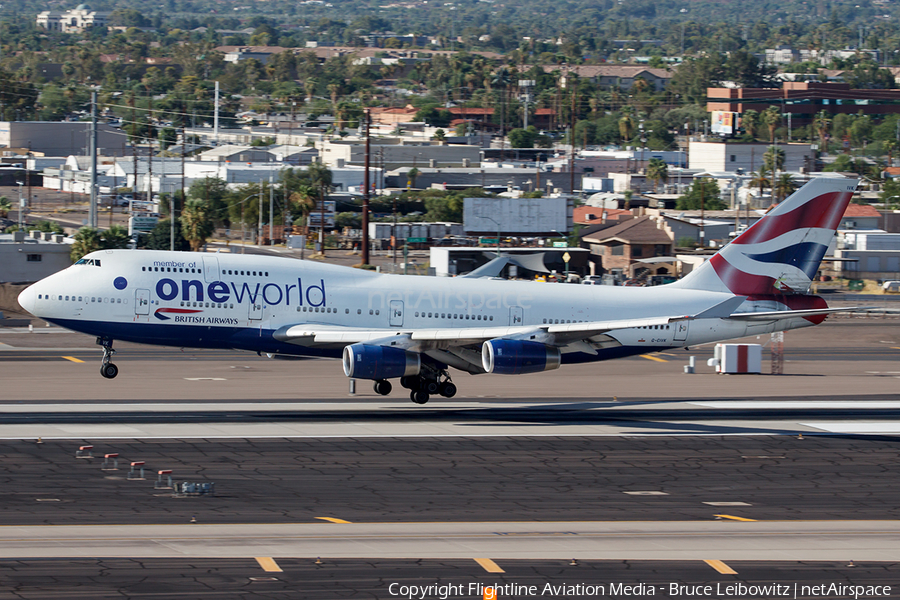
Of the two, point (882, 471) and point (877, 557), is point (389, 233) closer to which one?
point (882, 471)

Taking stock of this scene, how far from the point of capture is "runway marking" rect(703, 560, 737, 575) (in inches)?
1096

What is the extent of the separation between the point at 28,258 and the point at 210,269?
52790 mm

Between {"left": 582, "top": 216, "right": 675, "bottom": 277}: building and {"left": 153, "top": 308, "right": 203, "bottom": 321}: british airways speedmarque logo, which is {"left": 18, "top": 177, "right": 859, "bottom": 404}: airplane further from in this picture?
{"left": 582, "top": 216, "right": 675, "bottom": 277}: building

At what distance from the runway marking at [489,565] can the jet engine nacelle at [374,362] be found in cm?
1777

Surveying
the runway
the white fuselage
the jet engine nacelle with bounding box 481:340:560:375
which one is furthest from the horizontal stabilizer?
the jet engine nacelle with bounding box 481:340:560:375

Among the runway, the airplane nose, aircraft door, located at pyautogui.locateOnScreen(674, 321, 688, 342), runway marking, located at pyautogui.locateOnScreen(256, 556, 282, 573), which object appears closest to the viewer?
runway marking, located at pyautogui.locateOnScreen(256, 556, 282, 573)

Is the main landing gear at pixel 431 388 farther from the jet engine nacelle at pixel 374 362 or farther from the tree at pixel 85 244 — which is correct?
the tree at pixel 85 244

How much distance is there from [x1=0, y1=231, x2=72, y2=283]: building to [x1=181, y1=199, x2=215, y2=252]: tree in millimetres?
20032

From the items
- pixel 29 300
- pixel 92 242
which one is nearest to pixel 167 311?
pixel 29 300

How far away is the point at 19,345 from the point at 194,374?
55.0ft

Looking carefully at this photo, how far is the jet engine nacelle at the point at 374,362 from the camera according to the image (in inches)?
1775

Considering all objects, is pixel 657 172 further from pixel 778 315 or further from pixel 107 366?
pixel 107 366

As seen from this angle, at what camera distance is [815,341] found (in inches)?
3243

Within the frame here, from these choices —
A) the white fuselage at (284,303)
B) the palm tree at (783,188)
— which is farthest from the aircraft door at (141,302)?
the palm tree at (783,188)
